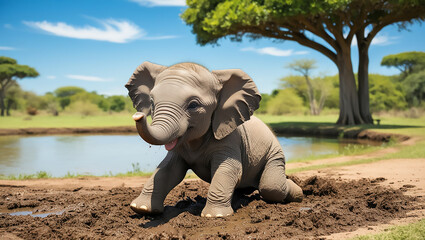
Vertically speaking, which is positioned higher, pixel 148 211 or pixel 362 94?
pixel 362 94

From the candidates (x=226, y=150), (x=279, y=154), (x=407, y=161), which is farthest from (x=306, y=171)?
(x=226, y=150)

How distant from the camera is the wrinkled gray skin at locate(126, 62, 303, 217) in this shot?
451 cm

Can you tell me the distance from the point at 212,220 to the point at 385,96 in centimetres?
5977

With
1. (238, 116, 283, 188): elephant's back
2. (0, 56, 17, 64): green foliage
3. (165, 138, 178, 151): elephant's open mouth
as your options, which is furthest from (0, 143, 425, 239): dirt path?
(0, 56, 17, 64): green foliage

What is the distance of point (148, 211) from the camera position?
5000 millimetres

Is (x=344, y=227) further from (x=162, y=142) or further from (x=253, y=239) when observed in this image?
(x=162, y=142)

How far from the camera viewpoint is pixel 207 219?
15.5 ft

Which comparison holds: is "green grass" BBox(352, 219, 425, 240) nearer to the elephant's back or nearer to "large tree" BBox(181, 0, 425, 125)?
the elephant's back

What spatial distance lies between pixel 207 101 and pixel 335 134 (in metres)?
20.3

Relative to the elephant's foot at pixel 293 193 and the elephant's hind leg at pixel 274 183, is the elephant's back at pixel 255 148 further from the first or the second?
the elephant's foot at pixel 293 193

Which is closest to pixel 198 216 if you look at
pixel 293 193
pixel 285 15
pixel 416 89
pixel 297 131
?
pixel 293 193

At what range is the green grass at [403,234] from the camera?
3.83m

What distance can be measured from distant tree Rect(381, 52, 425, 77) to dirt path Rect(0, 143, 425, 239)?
59587 mm

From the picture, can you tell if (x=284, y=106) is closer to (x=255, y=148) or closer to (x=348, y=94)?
(x=348, y=94)
